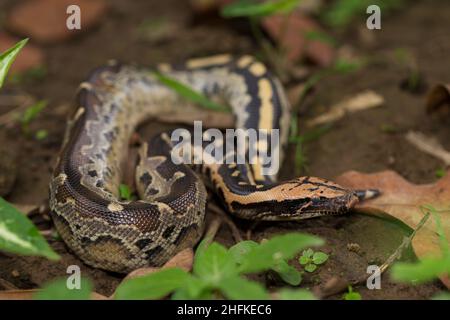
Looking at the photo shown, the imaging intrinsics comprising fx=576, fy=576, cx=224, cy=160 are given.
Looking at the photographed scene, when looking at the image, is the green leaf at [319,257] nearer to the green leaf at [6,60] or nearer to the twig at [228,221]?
the twig at [228,221]

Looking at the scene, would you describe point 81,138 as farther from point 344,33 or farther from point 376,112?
point 344,33

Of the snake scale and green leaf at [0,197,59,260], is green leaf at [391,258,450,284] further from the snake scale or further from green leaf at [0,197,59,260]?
green leaf at [0,197,59,260]

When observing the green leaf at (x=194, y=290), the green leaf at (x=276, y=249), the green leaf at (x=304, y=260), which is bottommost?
the green leaf at (x=304, y=260)

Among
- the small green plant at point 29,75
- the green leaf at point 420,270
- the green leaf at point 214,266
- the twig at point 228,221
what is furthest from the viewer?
the small green plant at point 29,75

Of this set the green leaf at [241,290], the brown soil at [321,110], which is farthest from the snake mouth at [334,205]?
the green leaf at [241,290]

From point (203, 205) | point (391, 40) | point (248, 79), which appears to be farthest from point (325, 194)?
point (391, 40)
